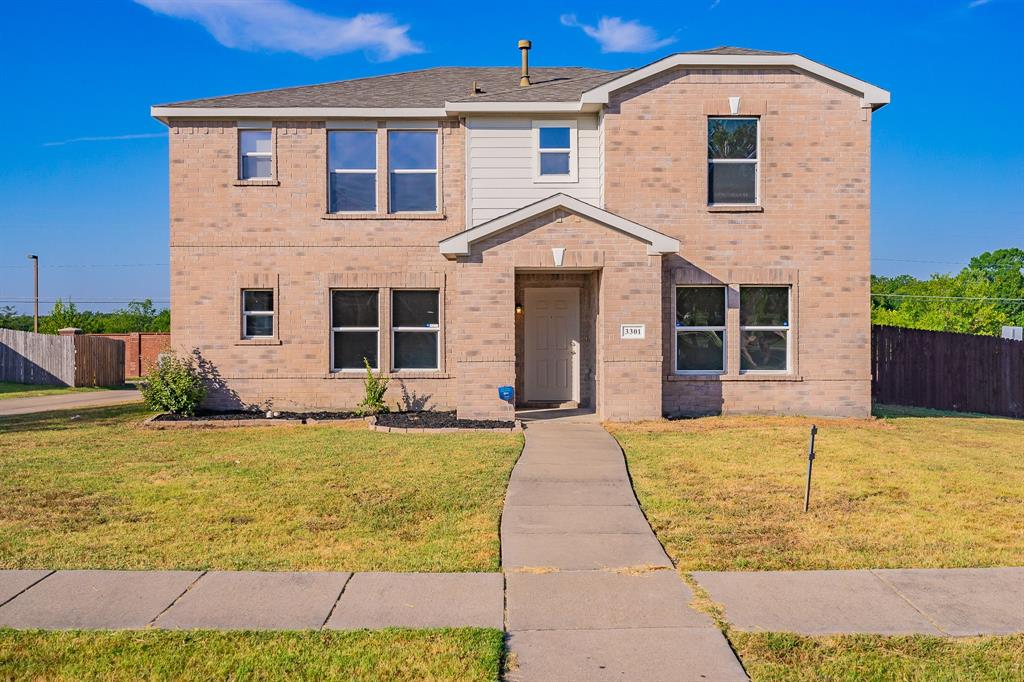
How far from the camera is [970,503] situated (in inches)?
311

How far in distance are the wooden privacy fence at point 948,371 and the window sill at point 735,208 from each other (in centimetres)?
568

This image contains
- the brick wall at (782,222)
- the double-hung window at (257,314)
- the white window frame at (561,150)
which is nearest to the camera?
the brick wall at (782,222)

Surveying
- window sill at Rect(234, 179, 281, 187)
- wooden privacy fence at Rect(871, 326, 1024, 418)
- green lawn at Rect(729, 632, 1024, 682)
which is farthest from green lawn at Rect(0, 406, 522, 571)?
wooden privacy fence at Rect(871, 326, 1024, 418)

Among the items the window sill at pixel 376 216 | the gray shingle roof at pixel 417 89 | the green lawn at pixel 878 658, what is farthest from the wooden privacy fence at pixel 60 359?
the green lawn at pixel 878 658

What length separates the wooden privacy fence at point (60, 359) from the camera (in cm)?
2592

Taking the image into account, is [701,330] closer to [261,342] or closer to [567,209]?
[567,209]

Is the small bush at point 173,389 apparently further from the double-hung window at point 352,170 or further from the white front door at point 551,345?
the white front door at point 551,345

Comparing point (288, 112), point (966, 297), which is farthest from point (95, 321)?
point (966, 297)

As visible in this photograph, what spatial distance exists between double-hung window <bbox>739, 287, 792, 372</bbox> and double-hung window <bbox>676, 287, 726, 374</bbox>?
16.5 inches

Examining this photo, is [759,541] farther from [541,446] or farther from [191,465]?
[191,465]

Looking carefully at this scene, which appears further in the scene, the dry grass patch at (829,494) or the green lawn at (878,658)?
the dry grass patch at (829,494)

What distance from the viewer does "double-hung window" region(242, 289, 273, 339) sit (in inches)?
615

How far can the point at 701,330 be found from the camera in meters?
14.7

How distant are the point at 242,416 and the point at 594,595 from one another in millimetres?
11307
